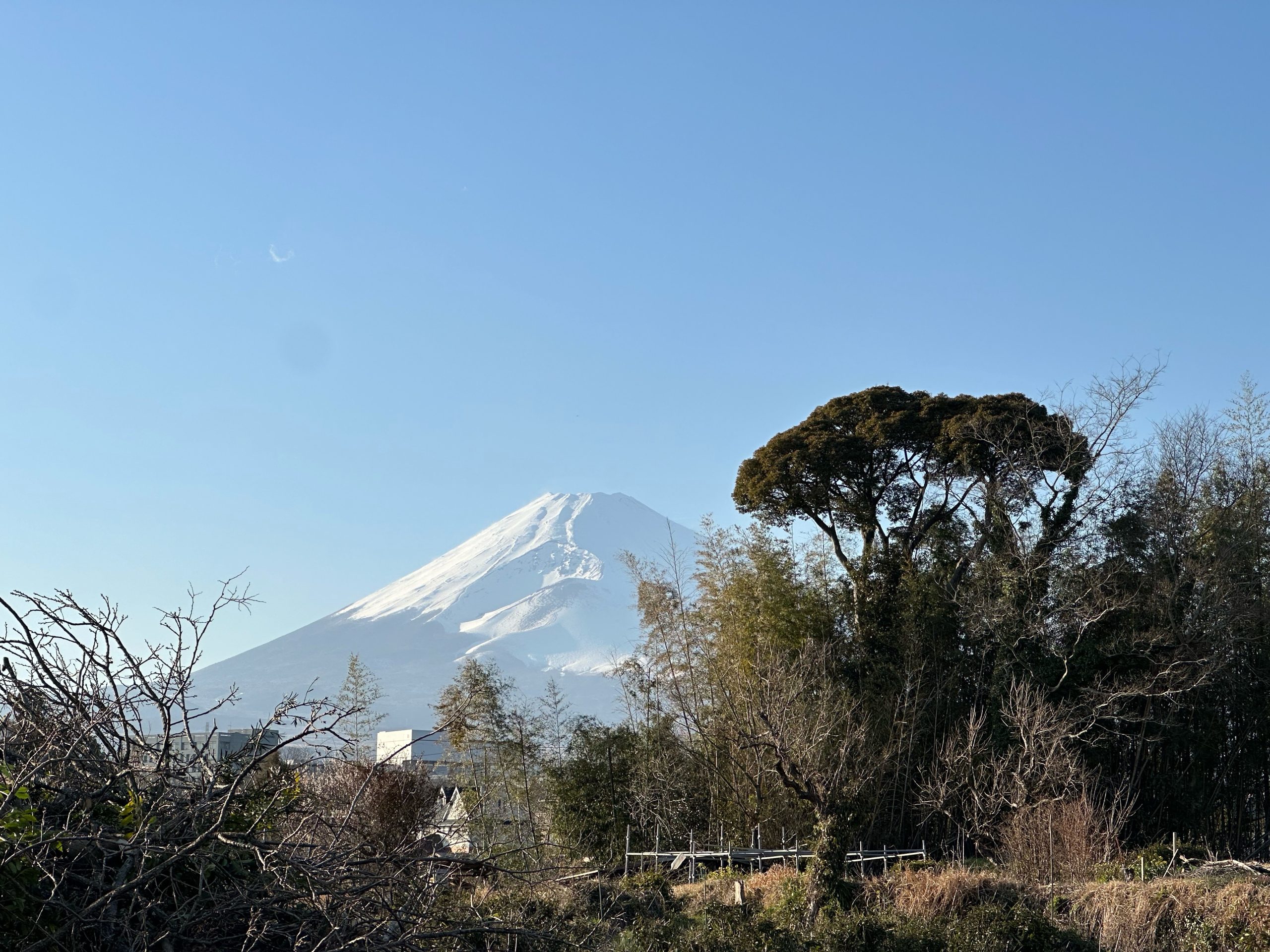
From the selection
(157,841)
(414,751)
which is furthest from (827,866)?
(414,751)

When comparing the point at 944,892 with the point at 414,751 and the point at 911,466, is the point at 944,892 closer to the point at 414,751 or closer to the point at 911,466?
the point at 911,466

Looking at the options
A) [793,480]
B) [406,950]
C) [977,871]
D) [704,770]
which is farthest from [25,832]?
[793,480]

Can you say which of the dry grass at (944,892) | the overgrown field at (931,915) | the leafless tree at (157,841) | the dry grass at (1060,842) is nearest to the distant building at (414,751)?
the leafless tree at (157,841)

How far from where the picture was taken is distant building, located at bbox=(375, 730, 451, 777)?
3139 mm

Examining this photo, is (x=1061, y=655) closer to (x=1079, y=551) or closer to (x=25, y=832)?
(x=1079, y=551)

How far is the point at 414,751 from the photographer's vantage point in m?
27.2

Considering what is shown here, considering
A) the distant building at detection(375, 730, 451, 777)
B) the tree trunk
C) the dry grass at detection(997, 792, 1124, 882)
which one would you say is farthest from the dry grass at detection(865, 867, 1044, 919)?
the distant building at detection(375, 730, 451, 777)

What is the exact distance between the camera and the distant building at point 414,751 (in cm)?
314

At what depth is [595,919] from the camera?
823 centimetres

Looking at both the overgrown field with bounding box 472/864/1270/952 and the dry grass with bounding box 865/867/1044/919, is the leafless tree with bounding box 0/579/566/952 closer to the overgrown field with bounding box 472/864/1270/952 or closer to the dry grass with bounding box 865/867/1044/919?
the overgrown field with bounding box 472/864/1270/952

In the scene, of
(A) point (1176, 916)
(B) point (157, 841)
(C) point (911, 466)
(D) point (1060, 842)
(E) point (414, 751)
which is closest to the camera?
(B) point (157, 841)

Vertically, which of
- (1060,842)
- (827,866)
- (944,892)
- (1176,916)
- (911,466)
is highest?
(911,466)

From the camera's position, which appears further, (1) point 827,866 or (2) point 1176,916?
(1) point 827,866

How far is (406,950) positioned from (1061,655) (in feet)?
46.8
